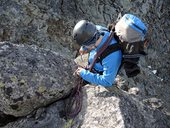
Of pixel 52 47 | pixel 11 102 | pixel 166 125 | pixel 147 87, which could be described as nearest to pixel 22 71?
pixel 11 102

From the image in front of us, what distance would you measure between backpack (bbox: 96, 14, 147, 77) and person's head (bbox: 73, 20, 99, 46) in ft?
1.45

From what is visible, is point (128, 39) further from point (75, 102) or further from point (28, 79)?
point (28, 79)

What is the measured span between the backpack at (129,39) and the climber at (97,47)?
0.40 ft

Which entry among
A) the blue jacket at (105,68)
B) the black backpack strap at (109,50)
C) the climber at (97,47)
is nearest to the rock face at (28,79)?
the blue jacket at (105,68)

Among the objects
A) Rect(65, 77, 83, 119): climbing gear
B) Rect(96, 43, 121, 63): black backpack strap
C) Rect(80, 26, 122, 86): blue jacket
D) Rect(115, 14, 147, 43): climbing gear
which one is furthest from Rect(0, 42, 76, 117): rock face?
Rect(115, 14, 147, 43): climbing gear

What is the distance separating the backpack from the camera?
343 inches

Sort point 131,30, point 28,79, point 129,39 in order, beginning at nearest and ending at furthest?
point 131,30
point 129,39
point 28,79

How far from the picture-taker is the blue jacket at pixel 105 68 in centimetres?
885

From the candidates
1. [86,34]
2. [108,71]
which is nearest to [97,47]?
[86,34]

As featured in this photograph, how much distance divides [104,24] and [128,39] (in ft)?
31.4

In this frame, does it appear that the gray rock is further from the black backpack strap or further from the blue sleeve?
the black backpack strap

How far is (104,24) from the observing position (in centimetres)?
1825

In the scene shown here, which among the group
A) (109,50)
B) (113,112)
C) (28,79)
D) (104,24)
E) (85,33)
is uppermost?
(85,33)

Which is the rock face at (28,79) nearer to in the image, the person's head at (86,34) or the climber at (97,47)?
the climber at (97,47)
